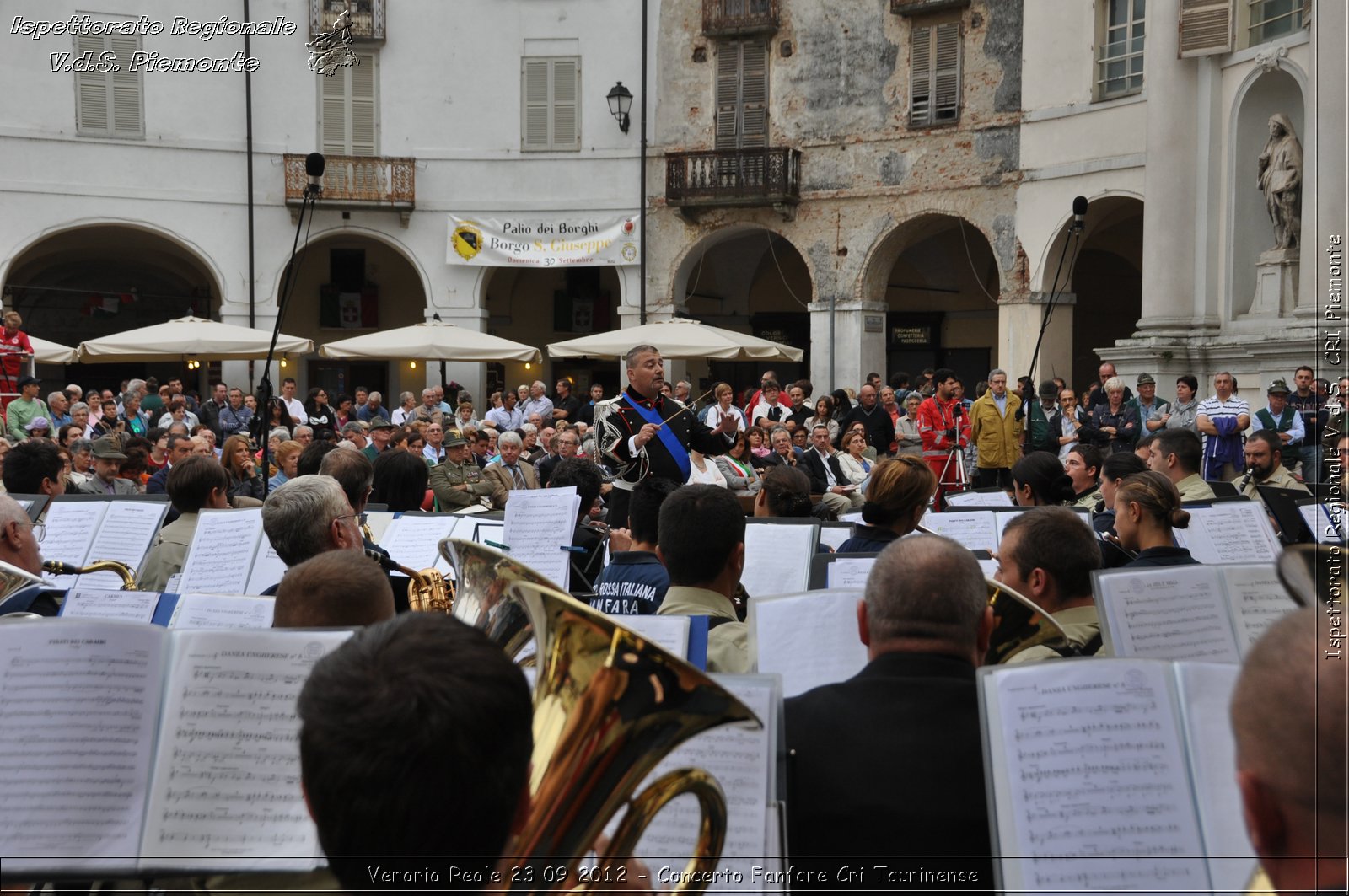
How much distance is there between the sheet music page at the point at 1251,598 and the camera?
11.7 feet

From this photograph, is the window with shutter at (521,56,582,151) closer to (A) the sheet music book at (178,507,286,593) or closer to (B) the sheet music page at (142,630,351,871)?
(A) the sheet music book at (178,507,286,593)

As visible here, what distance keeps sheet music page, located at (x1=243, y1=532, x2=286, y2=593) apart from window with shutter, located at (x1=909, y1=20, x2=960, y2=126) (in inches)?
715

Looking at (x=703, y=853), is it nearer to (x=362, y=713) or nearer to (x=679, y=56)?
(x=362, y=713)

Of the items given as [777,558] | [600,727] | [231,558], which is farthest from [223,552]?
[600,727]

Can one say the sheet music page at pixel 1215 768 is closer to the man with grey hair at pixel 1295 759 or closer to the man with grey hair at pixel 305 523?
the man with grey hair at pixel 1295 759

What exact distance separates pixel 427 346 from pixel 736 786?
57.1 ft

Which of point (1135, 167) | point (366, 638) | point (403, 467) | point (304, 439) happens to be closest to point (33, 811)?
point (366, 638)

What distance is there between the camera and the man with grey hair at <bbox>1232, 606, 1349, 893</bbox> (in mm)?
1430

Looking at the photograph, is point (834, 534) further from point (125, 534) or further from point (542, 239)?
point (542, 239)

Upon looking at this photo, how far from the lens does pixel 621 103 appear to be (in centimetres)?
2370

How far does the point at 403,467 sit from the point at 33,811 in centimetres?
554

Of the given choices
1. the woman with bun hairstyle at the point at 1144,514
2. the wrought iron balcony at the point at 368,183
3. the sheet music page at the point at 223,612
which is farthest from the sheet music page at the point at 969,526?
the wrought iron balcony at the point at 368,183

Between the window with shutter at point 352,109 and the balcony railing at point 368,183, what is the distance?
11.1 inches

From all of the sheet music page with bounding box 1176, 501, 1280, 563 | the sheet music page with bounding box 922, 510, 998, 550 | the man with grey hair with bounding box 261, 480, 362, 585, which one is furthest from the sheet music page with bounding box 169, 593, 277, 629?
the sheet music page with bounding box 1176, 501, 1280, 563
